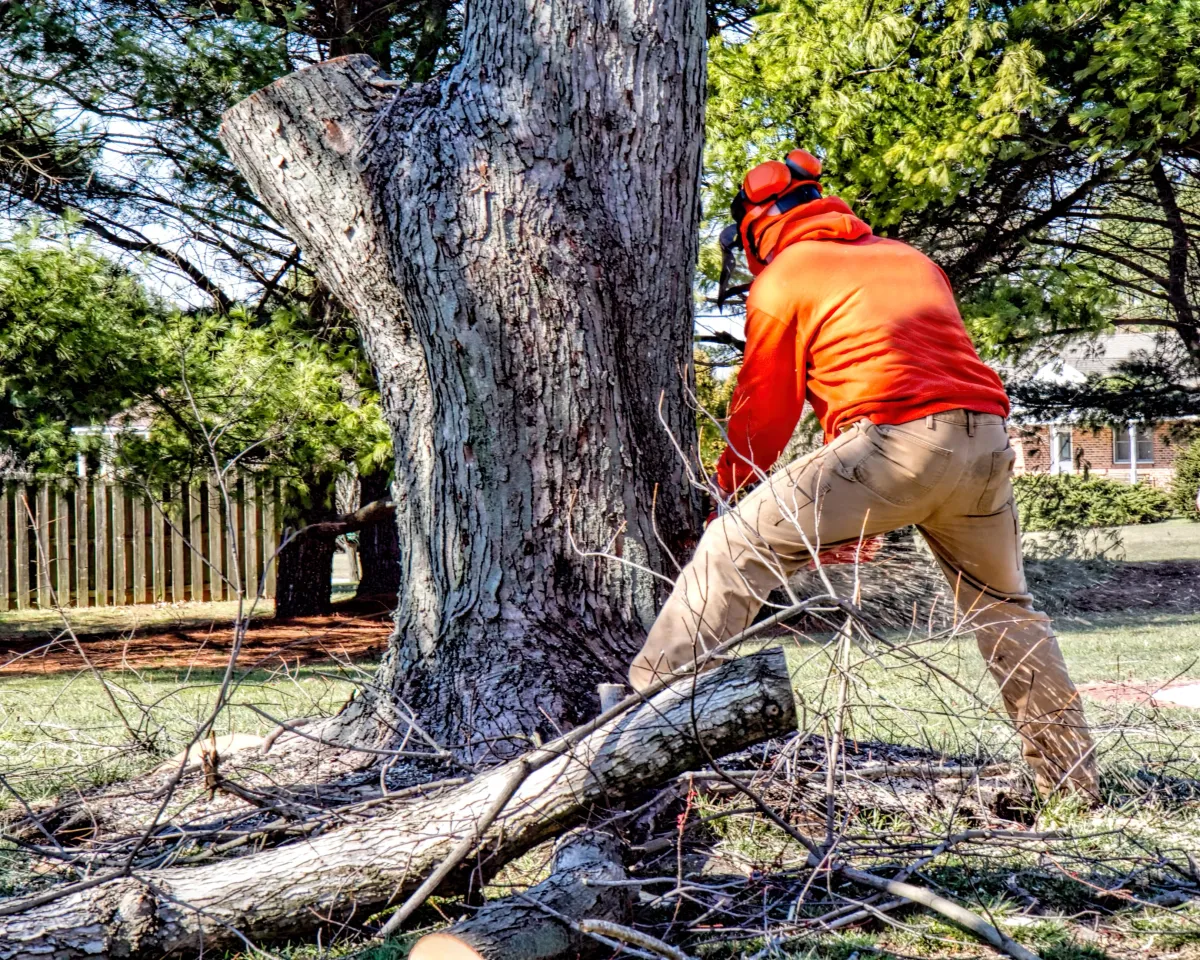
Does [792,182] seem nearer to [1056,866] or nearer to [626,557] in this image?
[626,557]

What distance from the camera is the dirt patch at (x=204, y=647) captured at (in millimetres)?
8602

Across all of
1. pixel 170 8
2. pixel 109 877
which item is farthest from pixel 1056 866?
pixel 170 8

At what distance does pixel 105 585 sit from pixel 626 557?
1238 centimetres

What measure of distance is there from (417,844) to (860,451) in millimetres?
1509

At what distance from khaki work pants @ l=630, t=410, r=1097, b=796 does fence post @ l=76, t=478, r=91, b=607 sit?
41.4 feet

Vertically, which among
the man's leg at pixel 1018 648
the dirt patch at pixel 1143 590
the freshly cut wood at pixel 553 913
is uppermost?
the man's leg at pixel 1018 648

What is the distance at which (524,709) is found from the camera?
331cm

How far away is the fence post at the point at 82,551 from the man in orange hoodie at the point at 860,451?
1251 centimetres

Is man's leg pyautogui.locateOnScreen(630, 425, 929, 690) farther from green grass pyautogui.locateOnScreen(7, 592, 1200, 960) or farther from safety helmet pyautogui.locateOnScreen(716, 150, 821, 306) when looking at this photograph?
safety helmet pyautogui.locateOnScreen(716, 150, 821, 306)

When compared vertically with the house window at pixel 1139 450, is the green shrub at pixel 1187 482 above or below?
below

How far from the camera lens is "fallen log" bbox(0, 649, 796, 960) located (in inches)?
94.3

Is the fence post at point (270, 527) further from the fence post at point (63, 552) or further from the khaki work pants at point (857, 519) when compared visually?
the khaki work pants at point (857, 519)

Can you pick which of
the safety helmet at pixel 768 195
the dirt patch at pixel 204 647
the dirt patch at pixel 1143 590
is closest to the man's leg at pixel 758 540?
the safety helmet at pixel 768 195

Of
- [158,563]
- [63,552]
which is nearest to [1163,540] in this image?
[158,563]
